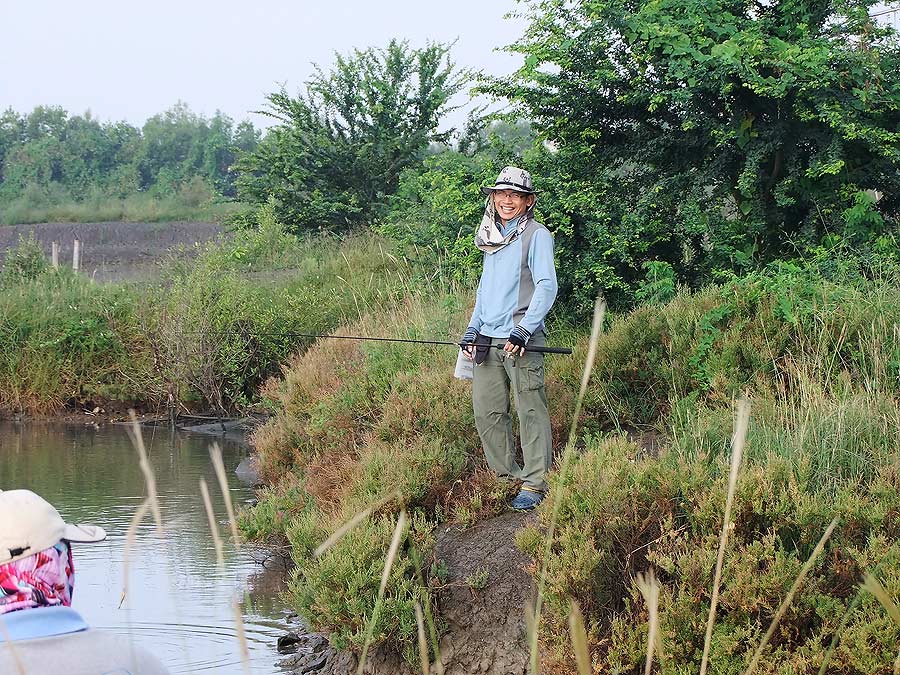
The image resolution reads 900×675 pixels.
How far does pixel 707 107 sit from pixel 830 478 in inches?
211

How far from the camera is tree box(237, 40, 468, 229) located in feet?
76.3

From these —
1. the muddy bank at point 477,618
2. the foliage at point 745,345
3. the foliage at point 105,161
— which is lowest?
the muddy bank at point 477,618

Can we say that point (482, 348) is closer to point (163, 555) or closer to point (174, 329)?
point (163, 555)

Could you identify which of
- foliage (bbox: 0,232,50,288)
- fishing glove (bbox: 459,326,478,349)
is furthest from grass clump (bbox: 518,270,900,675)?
Result: foliage (bbox: 0,232,50,288)

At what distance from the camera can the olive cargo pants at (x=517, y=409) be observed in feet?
23.6

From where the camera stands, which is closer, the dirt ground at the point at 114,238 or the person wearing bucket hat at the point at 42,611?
the person wearing bucket hat at the point at 42,611

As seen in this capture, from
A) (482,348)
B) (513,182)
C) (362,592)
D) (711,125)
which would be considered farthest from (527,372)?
(711,125)

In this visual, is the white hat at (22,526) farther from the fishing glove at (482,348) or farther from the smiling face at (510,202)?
the smiling face at (510,202)

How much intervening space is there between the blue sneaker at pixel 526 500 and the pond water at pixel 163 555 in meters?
1.70

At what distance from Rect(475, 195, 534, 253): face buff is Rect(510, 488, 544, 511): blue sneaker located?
1.45m

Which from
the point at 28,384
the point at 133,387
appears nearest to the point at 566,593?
the point at 133,387

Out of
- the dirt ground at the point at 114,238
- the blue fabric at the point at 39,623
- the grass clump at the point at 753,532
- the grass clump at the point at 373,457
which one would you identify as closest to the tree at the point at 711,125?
the grass clump at the point at 373,457

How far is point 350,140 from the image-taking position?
78.7ft

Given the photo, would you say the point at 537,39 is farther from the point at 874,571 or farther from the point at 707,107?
the point at 874,571
